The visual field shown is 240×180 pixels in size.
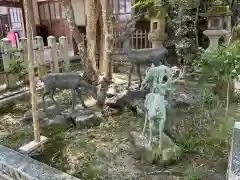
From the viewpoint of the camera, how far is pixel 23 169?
285 cm

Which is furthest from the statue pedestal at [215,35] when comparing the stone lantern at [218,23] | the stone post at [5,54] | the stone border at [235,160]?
the stone post at [5,54]

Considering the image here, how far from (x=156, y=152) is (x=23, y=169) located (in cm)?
174

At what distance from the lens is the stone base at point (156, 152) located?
11.5ft

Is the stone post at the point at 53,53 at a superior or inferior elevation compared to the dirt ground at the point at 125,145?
superior

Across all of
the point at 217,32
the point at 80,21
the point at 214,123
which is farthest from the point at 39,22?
the point at 214,123

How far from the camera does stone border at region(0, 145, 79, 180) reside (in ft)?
9.00

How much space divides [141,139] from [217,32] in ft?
13.8

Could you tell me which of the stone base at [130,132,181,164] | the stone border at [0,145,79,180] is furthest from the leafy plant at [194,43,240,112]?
the stone border at [0,145,79,180]

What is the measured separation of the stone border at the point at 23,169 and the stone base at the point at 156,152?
1.21 m

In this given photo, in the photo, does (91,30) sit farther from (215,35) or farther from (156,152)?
(156,152)

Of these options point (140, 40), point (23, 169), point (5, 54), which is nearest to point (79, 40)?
point (5, 54)

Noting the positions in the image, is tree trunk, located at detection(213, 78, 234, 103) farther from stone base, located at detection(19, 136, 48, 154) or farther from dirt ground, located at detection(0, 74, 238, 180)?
stone base, located at detection(19, 136, 48, 154)

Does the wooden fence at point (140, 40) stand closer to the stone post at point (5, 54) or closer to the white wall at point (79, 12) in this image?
the white wall at point (79, 12)

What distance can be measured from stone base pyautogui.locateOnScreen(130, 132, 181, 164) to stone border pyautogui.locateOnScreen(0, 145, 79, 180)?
1208 mm
